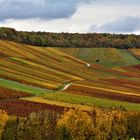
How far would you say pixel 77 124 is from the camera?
7775 cm

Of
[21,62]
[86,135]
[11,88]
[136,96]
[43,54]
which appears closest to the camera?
[86,135]

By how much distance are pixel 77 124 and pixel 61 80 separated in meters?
59.4

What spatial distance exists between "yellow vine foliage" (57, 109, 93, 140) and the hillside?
411 inches

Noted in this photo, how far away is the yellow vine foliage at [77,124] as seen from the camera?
76.2 metres

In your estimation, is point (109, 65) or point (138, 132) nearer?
point (138, 132)

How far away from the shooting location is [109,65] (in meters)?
186

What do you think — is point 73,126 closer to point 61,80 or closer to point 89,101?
point 89,101

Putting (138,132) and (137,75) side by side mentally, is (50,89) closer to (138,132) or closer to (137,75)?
(138,132)

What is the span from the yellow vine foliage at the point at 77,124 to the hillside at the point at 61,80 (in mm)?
10439

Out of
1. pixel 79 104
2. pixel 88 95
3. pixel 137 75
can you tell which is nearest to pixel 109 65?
pixel 137 75

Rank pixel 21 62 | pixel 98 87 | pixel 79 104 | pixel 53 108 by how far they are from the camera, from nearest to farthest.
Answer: pixel 53 108 → pixel 79 104 → pixel 98 87 → pixel 21 62

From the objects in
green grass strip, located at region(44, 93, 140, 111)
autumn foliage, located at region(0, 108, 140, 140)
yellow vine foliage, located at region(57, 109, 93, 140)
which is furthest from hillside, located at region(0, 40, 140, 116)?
yellow vine foliage, located at region(57, 109, 93, 140)

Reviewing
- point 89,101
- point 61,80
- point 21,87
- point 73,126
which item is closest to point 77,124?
point 73,126

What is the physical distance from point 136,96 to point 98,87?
1240 cm
